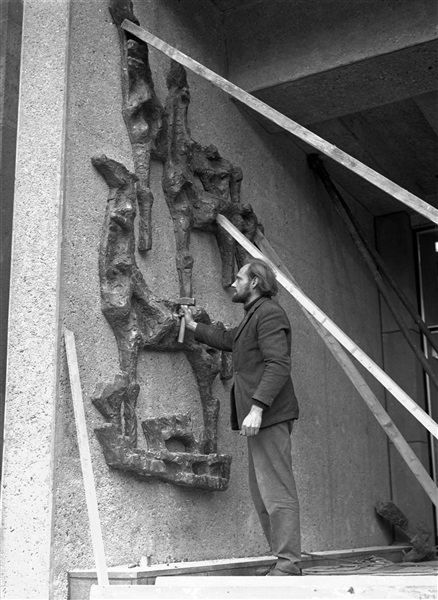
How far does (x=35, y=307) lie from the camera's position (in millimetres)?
4586

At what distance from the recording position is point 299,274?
738 centimetres

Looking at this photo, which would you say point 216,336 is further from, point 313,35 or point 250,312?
point 313,35

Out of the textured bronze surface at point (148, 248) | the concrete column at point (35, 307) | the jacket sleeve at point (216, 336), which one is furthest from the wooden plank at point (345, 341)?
the concrete column at point (35, 307)

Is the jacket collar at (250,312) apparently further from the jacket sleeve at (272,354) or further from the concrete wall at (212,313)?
the concrete wall at (212,313)

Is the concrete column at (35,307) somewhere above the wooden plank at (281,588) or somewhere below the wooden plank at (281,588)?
above

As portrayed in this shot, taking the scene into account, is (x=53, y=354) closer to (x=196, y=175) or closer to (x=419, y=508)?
(x=196, y=175)

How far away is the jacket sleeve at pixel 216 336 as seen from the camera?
210 inches

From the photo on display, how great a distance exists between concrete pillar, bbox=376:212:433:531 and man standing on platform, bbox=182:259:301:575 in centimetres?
428

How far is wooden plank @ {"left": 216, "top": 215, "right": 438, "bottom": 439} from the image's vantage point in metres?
5.01

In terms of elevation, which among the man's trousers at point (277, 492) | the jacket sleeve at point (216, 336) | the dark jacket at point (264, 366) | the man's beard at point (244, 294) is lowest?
the man's trousers at point (277, 492)

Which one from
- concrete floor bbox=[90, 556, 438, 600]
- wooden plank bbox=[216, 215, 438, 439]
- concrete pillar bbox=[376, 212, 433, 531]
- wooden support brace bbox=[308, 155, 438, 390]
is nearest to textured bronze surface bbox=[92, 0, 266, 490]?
wooden plank bbox=[216, 215, 438, 439]

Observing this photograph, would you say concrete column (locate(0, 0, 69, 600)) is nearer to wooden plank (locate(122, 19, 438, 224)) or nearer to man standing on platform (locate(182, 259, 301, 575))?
wooden plank (locate(122, 19, 438, 224))

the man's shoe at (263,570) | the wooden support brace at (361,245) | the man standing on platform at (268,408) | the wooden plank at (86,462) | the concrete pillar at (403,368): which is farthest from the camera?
the concrete pillar at (403,368)

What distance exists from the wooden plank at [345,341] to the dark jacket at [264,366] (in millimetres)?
463
